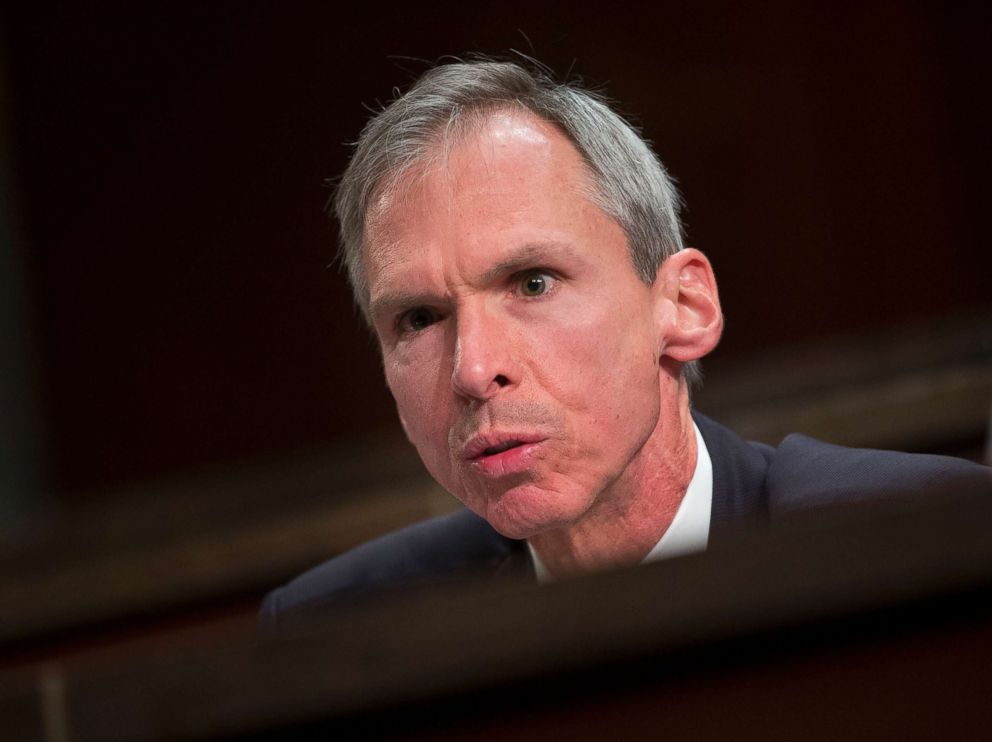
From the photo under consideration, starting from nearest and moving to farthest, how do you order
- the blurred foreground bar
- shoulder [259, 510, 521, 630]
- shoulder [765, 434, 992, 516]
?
the blurred foreground bar → shoulder [765, 434, 992, 516] → shoulder [259, 510, 521, 630]

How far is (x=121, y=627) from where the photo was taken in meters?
1.76

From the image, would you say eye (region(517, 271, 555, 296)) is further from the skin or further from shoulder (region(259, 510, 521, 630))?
shoulder (region(259, 510, 521, 630))

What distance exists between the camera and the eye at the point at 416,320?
2.91 ft

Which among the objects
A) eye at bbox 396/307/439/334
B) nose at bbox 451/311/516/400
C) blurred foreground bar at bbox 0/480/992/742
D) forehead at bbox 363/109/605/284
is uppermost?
forehead at bbox 363/109/605/284

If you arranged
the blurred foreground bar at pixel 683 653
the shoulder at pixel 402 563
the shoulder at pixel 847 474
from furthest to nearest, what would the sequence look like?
the shoulder at pixel 402 563 < the shoulder at pixel 847 474 < the blurred foreground bar at pixel 683 653

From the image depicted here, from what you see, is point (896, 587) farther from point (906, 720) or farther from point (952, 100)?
point (952, 100)

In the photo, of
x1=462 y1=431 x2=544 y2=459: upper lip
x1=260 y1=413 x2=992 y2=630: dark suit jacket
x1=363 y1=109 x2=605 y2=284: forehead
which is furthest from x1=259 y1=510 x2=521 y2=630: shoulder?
x1=363 y1=109 x2=605 y2=284: forehead

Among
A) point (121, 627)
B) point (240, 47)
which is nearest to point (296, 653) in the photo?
point (240, 47)

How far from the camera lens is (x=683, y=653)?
67cm

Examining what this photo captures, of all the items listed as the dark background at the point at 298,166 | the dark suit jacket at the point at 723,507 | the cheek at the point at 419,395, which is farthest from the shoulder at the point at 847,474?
the cheek at the point at 419,395

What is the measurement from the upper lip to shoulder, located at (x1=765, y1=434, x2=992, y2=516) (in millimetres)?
161

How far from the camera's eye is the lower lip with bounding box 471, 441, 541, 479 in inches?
34.2

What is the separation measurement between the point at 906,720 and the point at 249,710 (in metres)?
0.35

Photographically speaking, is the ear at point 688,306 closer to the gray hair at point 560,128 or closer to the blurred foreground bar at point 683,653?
the gray hair at point 560,128
